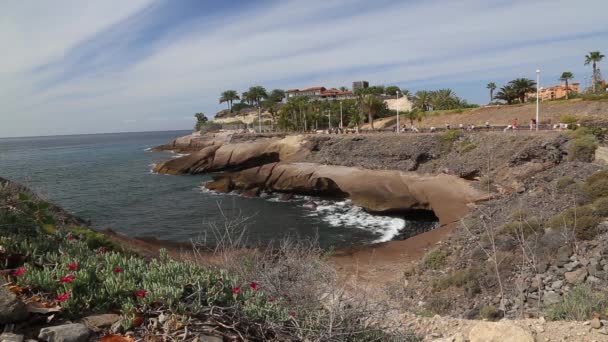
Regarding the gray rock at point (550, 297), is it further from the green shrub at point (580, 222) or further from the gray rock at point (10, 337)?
the gray rock at point (10, 337)

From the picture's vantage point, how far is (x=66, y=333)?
3.76 m

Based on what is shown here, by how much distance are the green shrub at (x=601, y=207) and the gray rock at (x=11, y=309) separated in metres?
16.7

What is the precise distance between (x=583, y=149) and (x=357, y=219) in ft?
46.0

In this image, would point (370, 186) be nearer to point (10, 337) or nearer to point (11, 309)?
point (11, 309)


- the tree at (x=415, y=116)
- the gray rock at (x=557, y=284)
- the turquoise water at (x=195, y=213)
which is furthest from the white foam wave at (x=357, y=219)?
the tree at (x=415, y=116)

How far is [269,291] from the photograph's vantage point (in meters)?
6.02

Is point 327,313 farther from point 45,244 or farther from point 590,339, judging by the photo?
point 45,244

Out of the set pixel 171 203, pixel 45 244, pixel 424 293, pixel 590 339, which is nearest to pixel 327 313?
pixel 590 339

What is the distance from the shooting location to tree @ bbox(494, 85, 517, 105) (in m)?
59.7

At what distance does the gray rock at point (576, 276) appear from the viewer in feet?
37.5

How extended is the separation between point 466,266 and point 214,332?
12762 mm

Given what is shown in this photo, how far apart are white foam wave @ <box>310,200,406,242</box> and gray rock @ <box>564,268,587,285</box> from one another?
1166 centimetres

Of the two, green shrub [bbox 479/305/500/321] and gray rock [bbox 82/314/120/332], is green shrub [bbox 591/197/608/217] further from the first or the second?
gray rock [bbox 82/314/120/332]

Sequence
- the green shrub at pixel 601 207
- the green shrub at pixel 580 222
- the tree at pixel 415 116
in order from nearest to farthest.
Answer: the green shrub at pixel 580 222 → the green shrub at pixel 601 207 → the tree at pixel 415 116
